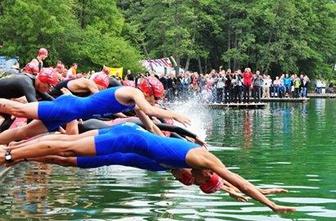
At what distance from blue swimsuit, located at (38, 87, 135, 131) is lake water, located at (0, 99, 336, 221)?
4.16 feet

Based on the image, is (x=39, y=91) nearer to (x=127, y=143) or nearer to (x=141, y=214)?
(x=141, y=214)

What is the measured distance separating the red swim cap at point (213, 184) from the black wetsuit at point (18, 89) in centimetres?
409

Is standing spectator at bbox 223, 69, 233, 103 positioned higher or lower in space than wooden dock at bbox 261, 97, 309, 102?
higher

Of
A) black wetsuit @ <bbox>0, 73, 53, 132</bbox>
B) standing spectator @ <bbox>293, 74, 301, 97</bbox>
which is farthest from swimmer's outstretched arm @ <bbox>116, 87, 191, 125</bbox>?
standing spectator @ <bbox>293, 74, 301, 97</bbox>

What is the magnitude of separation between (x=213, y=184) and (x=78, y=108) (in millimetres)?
2035

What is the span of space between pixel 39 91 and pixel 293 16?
7773 centimetres

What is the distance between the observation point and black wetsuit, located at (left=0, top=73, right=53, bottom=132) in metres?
14.0

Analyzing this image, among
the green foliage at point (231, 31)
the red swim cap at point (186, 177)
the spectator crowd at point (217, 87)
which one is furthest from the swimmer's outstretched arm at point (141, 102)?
the green foliage at point (231, 31)

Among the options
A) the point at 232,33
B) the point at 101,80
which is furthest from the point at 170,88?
the point at 232,33

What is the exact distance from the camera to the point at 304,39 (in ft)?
302

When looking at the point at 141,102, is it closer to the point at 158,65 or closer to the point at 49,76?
the point at 49,76

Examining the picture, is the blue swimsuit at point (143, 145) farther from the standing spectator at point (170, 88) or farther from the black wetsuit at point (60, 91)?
the standing spectator at point (170, 88)

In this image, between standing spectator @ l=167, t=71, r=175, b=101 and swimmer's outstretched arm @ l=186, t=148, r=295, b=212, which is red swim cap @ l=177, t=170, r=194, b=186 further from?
standing spectator @ l=167, t=71, r=175, b=101

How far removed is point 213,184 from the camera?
1067cm
